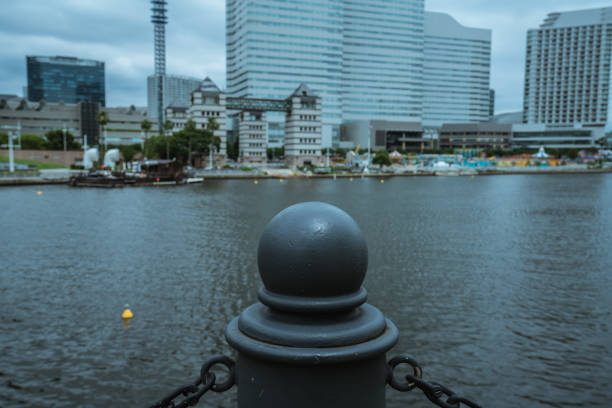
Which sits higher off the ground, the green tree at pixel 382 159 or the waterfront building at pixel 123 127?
the waterfront building at pixel 123 127

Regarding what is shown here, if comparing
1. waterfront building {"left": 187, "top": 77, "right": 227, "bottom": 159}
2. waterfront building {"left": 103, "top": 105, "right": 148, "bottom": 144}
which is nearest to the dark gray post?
waterfront building {"left": 187, "top": 77, "right": 227, "bottom": 159}

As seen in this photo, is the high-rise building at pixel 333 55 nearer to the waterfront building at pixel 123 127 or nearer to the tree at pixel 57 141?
the waterfront building at pixel 123 127

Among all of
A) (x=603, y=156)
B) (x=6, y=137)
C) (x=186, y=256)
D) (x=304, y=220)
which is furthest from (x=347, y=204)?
(x=603, y=156)

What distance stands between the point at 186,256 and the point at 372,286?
8.89 meters

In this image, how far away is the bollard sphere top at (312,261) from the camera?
1.98 m

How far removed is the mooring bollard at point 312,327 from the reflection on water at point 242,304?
823cm

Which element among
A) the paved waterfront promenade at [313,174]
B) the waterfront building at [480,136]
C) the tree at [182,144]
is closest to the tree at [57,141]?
the tree at [182,144]

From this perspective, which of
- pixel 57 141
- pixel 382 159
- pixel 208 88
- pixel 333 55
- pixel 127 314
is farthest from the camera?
pixel 333 55

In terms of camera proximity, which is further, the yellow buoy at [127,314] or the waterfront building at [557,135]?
the waterfront building at [557,135]

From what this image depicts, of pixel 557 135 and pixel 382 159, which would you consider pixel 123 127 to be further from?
pixel 557 135

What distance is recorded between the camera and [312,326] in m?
2.02

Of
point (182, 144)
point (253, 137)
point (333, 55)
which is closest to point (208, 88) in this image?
point (253, 137)

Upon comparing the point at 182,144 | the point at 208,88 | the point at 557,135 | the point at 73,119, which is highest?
the point at 208,88

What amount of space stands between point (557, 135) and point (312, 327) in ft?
673
